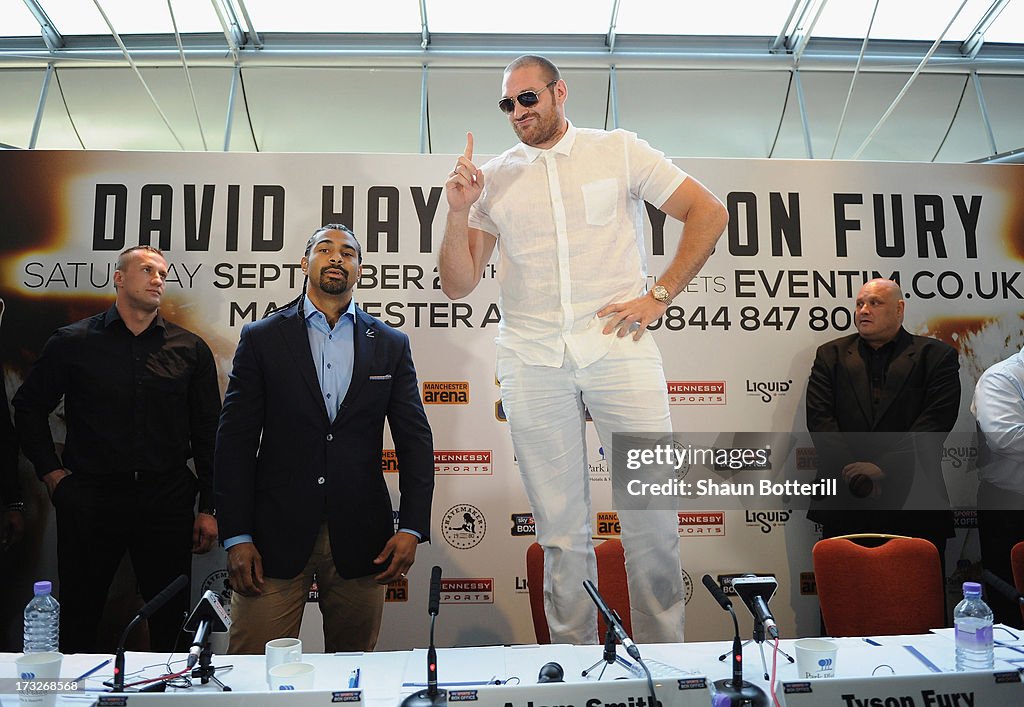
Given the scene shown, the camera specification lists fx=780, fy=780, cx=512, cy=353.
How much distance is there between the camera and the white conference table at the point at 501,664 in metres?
1.85

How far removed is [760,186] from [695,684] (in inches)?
127

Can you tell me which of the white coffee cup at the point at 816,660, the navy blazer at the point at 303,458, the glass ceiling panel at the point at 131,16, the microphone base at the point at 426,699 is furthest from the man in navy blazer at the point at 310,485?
the glass ceiling panel at the point at 131,16

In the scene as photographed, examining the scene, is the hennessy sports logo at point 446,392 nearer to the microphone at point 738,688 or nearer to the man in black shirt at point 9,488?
the man in black shirt at point 9,488

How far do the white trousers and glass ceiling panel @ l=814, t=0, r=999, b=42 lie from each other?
13.0 ft

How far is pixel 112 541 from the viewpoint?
3508 millimetres

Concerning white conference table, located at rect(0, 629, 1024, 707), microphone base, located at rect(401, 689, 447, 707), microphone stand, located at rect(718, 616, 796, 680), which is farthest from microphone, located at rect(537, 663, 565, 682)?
microphone stand, located at rect(718, 616, 796, 680)

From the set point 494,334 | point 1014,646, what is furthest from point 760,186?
point 1014,646

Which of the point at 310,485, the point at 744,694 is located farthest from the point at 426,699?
the point at 310,485

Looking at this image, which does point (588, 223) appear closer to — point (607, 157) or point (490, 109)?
point (607, 157)

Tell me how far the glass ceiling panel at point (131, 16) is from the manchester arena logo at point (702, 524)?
4.50m

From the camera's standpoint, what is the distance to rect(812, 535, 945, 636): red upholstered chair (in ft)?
9.34

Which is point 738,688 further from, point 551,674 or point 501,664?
point 501,664

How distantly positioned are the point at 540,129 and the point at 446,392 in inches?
67.9

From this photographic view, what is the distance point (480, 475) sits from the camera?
13.2 ft
